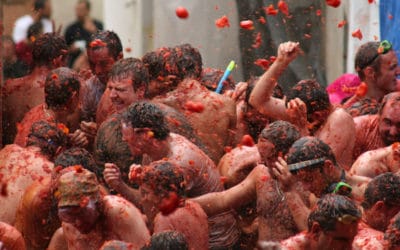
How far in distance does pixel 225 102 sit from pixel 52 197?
2.19m

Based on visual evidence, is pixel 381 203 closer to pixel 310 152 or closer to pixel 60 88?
pixel 310 152

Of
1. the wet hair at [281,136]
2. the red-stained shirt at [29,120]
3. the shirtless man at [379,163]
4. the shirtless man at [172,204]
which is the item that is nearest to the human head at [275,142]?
the wet hair at [281,136]

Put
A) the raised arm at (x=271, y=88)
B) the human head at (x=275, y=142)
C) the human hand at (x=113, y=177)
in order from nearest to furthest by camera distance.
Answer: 1. the human head at (x=275, y=142)
2. the human hand at (x=113, y=177)
3. the raised arm at (x=271, y=88)

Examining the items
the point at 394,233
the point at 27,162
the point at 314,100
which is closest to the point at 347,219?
the point at 394,233

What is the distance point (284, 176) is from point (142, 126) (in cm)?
125

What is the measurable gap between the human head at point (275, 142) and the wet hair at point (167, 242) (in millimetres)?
1896

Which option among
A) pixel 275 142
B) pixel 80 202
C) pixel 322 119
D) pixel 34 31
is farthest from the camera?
pixel 34 31

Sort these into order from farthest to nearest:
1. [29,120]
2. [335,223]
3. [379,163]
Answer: [29,120], [379,163], [335,223]

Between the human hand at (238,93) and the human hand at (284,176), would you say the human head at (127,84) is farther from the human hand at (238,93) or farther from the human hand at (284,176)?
the human hand at (284,176)

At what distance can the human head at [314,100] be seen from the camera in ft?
43.9

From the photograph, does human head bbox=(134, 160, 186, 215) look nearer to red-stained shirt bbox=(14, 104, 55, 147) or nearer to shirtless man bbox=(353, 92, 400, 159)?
shirtless man bbox=(353, 92, 400, 159)

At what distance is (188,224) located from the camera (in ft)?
38.3

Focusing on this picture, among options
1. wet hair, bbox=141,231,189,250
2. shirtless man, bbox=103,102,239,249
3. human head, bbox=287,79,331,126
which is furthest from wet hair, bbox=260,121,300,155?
wet hair, bbox=141,231,189,250

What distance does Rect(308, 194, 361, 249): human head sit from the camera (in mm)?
11062
